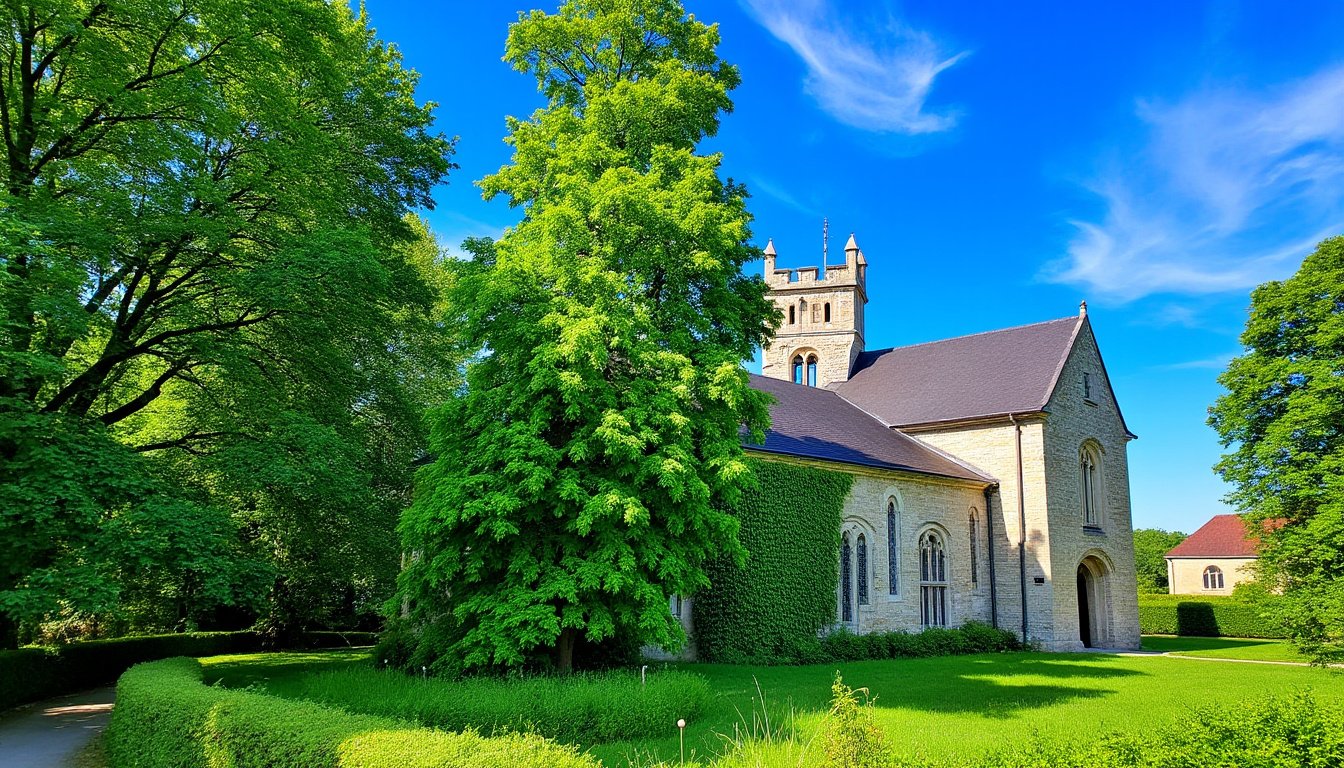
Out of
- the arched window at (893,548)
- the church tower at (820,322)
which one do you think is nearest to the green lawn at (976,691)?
the arched window at (893,548)

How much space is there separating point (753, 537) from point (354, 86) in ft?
54.8

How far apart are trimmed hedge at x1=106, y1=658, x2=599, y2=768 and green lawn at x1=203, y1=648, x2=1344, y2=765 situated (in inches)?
74.5

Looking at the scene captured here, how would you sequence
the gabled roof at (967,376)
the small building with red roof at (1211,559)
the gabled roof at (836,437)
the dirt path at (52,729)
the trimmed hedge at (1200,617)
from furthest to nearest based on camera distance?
the small building with red roof at (1211,559) < the trimmed hedge at (1200,617) < the gabled roof at (967,376) < the gabled roof at (836,437) < the dirt path at (52,729)

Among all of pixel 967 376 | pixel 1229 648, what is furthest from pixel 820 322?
pixel 1229 648

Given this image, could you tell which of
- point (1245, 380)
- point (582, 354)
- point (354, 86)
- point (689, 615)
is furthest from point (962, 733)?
point (1245, 380)

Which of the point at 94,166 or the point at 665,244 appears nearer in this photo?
the point at 94,166

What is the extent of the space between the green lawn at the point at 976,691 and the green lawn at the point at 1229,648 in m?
3.15

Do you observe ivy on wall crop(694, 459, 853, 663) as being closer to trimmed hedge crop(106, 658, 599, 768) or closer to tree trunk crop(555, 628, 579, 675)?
tree trunk crop(555, 628, 579, 675)

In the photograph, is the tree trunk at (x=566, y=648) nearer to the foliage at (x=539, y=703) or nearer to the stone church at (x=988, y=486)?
the foliage at (x=539, y=703)

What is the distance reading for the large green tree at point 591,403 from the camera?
13133mm

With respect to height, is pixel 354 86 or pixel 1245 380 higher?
pixel 354 86

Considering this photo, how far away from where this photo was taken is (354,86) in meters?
19.8

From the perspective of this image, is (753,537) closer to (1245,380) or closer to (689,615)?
(689,615)

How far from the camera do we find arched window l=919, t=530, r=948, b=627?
25516 millimetres
